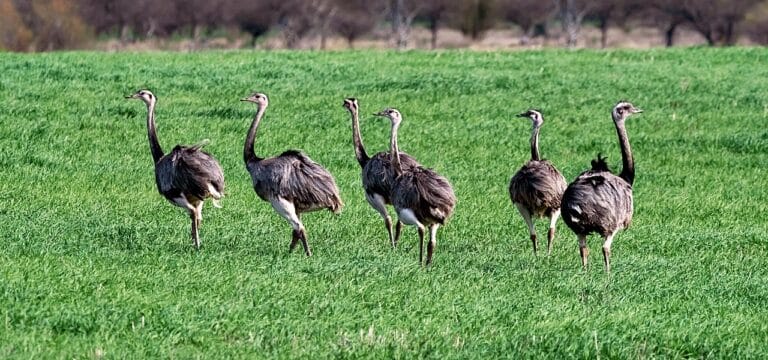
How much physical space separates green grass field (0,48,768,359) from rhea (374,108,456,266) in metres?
0.41

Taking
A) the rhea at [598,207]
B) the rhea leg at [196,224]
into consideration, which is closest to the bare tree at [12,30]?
the rhea leg at [196,224]

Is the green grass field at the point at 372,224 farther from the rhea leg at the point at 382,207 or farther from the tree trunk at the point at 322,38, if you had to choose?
the tree trunk at the point at 322,38

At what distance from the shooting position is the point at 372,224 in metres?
15.3

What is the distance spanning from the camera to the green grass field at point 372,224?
30.4 feet

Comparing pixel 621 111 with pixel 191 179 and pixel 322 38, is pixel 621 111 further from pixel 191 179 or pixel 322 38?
pixel 322 38

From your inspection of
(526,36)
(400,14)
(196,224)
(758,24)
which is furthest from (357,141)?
(526,36)

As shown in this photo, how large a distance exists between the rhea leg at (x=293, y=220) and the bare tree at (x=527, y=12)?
6102 centimetres

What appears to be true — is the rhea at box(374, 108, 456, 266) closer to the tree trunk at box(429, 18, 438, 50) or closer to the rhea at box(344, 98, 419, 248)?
the rhea at box(344, 98, 419, 248)

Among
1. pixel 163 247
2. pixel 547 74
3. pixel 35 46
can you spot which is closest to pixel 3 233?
pixel 163 247

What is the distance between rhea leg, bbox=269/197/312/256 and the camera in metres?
12.9

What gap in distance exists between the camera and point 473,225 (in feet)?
50.1

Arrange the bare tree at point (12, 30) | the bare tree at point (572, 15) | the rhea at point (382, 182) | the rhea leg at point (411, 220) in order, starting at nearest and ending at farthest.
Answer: the rhea leg at point (411, 220), the rhea at point (382, 182), the bare tree at point (12, 30), the bare tree at point (572, 15)

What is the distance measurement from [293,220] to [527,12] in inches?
2473

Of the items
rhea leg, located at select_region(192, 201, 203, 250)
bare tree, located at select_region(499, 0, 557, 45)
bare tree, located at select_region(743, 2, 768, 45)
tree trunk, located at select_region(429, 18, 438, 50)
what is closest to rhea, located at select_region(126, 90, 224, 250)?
rhea leg, located at select_region(192, 201, 203, 250)
